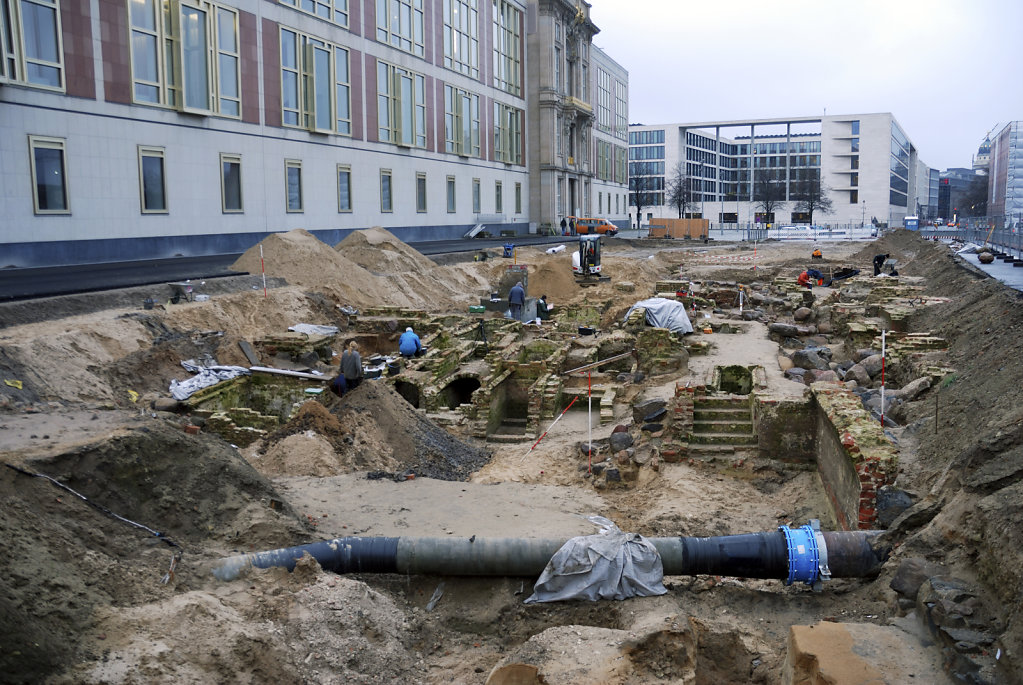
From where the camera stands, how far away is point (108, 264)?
24.5m


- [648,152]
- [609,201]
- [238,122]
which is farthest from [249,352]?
[648,152]

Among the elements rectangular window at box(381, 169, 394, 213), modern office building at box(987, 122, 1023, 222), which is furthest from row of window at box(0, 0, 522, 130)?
modern office building at box(987, 122, 1023, 222)

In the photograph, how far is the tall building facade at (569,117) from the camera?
196ft

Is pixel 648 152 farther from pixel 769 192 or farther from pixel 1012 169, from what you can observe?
pixel 1012 169

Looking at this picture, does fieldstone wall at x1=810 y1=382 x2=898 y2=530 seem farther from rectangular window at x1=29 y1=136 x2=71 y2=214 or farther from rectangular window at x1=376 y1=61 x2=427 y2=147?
rectangular window at x1=376 y1=61 x2=427 y2=147

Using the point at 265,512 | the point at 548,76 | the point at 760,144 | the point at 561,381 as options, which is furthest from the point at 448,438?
the point at 760,144

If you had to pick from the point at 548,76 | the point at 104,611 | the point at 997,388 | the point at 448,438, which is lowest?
the point at 448,438

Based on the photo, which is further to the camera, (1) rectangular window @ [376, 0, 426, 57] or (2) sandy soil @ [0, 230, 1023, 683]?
(1) rectangular window @ [376, 0, 426, 57]

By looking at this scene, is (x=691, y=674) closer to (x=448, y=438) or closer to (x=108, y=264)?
(x=448, y=438)

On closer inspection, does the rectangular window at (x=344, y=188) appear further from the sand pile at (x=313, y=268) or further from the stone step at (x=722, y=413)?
the stone step at (x=722, y=413)

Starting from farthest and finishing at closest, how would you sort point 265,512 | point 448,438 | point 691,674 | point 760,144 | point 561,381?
1. point 760,144
2. point 561,381
3. point 448,438
4. point 265,512
5. point 691,674

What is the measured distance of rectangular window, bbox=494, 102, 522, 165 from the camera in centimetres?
5438

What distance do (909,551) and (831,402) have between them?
4.20 m

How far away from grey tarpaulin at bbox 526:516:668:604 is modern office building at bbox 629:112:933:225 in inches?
3460
